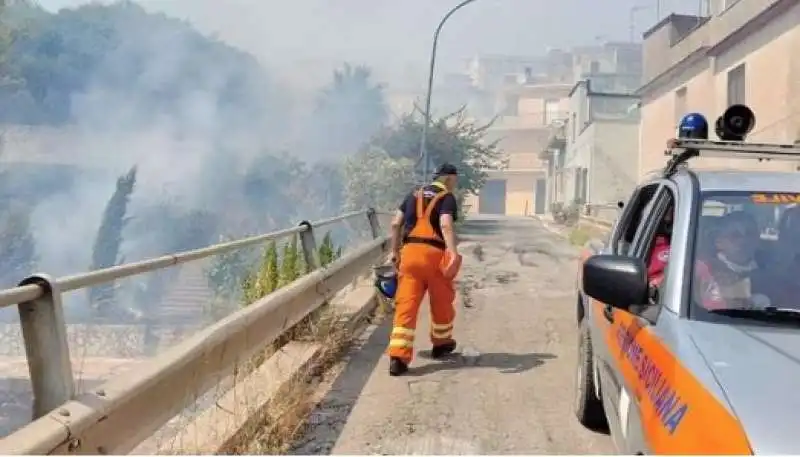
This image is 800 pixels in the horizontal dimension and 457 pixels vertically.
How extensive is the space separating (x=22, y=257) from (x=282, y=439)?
45.7 meters

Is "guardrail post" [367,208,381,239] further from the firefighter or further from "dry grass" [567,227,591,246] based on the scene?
"dry grass" [567,227,591,246]

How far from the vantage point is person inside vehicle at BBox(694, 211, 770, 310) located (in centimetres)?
298

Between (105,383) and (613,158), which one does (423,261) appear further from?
(613,158)

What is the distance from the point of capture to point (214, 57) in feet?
214

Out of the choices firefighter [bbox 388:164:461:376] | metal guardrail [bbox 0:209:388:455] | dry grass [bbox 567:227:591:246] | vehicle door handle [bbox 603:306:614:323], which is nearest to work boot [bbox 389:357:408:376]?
firefighter [bbox 388:164:461:376]

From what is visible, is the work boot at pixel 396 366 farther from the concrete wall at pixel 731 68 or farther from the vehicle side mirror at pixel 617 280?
the concrete wall at pixel 731 68

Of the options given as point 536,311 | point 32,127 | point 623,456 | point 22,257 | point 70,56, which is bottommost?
point 22,257

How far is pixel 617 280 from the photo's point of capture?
3035mm

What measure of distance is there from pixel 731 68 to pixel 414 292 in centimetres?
1382

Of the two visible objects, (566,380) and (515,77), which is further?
(515,77)

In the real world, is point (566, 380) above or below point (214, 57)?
below

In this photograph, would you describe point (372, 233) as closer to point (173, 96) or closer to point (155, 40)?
point (173, 96)

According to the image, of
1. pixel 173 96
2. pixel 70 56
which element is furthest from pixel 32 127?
pixel 173 96

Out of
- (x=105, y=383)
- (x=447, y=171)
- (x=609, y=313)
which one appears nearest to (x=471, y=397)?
(x=447, y=171)
